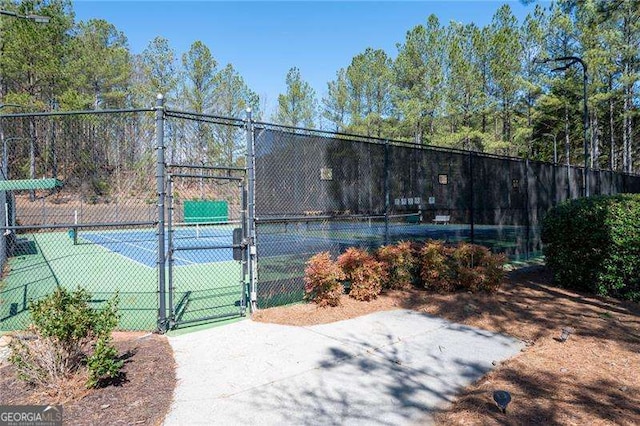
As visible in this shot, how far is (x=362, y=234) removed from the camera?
7.65 metres

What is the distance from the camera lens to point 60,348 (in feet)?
10.6

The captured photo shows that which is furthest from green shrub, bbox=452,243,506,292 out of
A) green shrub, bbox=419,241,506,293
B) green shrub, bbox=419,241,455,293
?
green shrub, bbox=419,241,455,293

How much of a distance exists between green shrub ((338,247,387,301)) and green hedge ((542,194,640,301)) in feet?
11.6

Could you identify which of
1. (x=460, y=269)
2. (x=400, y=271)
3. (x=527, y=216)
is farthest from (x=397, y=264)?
(x=527, y=216)

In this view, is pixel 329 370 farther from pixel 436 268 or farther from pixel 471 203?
pixel 471 203

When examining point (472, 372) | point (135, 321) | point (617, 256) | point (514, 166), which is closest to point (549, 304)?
point (617, 256)

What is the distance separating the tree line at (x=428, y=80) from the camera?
23359 millimetres

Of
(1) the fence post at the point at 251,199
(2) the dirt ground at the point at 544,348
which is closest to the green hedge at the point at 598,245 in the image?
(2) the dirt ground at the point at 544,348

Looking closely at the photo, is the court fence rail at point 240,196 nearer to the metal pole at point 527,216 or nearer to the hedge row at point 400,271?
the metal pole at point 527,216

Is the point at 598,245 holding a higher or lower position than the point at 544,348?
higher

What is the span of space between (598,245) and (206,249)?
6.41 metres

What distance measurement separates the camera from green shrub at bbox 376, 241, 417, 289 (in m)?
6.80

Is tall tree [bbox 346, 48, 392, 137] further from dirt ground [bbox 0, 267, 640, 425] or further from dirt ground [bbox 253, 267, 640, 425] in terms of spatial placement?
dirt ground [bbox 0, 267, 640, 425]

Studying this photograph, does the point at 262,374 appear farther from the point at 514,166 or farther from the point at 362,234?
the point at 514,166
